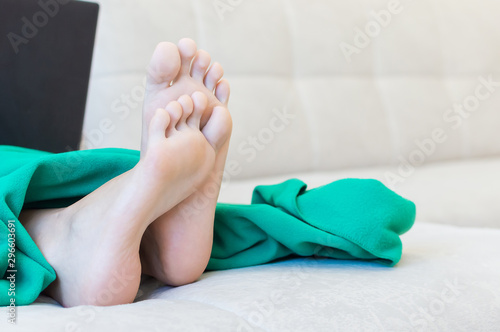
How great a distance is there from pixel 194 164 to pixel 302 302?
192mm

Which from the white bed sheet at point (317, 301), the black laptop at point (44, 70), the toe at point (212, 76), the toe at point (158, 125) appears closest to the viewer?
the white bed sheet at point (317, 301)

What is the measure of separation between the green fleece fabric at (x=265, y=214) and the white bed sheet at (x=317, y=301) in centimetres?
Answer: 3

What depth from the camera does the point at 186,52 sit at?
637 millimetres

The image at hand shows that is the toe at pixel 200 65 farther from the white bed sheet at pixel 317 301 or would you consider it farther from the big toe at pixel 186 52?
the white bed sheet at pixel 317 301

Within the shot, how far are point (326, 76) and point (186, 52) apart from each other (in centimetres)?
105

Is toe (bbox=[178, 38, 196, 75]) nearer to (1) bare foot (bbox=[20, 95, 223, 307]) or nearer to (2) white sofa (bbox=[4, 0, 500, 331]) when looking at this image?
(1) bare foot (bbox=[20, 95, 223, 307])

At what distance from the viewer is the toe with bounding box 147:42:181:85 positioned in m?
0.61

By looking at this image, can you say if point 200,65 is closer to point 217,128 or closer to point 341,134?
point 217,128

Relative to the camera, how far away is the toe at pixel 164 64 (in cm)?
61

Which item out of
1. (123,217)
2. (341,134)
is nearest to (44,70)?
(123,217)

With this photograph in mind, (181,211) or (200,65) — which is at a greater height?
(200,65)

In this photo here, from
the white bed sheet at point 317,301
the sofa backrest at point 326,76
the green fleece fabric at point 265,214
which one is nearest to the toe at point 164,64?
the green fleece fabric at point 265,214

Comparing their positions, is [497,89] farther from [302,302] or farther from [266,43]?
[302,302]

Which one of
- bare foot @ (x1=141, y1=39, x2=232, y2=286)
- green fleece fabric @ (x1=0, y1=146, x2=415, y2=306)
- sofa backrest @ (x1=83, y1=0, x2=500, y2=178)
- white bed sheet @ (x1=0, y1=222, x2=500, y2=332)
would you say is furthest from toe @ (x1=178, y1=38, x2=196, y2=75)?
sofa backrest @ (x1=83, y1=0, x2=500, y2=178)
